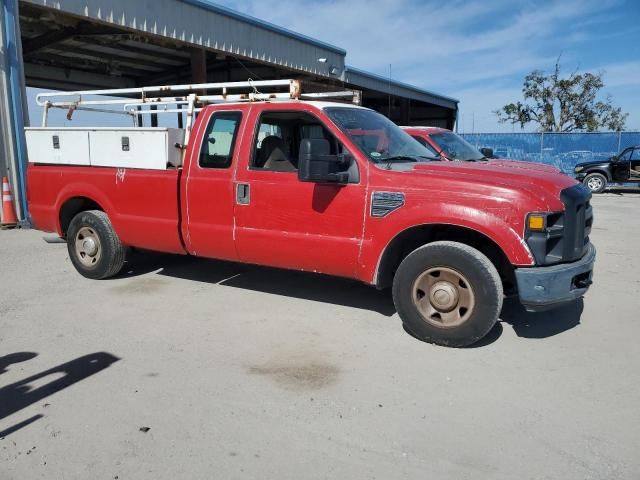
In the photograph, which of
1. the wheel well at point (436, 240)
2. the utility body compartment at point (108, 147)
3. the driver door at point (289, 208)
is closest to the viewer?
the wheel well at point (436, 240)

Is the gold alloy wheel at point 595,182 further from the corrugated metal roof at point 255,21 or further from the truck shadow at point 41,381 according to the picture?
the truck shadow at point 41,381

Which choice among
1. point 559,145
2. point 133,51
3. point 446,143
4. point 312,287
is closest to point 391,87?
point 559,145

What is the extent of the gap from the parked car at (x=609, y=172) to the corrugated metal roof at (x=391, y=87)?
781 centimetres

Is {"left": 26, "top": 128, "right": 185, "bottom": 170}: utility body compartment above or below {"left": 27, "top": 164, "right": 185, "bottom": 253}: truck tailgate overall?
above

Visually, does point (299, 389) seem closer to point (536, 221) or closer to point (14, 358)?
point (536, 221)

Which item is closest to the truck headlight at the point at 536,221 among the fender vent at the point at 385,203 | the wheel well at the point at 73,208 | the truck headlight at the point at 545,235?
the truck headlight at the point at 545,235

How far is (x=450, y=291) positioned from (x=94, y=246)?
414 cm

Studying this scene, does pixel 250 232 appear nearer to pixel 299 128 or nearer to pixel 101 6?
pixel 299 128

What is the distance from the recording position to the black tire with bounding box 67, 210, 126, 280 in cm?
590

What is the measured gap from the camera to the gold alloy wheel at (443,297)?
13.5 feet

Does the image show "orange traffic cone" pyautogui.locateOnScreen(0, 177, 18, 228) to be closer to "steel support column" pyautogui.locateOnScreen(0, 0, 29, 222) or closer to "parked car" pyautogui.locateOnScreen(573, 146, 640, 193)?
"steel support column" pyautogui.locateOnScreen(0, 0, 29, 222)

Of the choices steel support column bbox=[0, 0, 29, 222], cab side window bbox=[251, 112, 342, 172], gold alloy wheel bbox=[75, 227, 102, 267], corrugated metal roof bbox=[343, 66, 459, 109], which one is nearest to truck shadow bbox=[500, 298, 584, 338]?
cab side window bbox=[251, 112, 342, 172]

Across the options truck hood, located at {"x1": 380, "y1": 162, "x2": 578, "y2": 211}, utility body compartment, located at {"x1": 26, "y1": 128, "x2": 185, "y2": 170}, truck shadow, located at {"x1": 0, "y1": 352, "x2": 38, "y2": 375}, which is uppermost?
utility body compartment, located at {"x1": 26, "y1": 128, "x2": 185, "y2": 170}

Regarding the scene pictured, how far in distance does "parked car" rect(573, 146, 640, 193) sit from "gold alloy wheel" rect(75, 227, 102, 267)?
57.7ft
